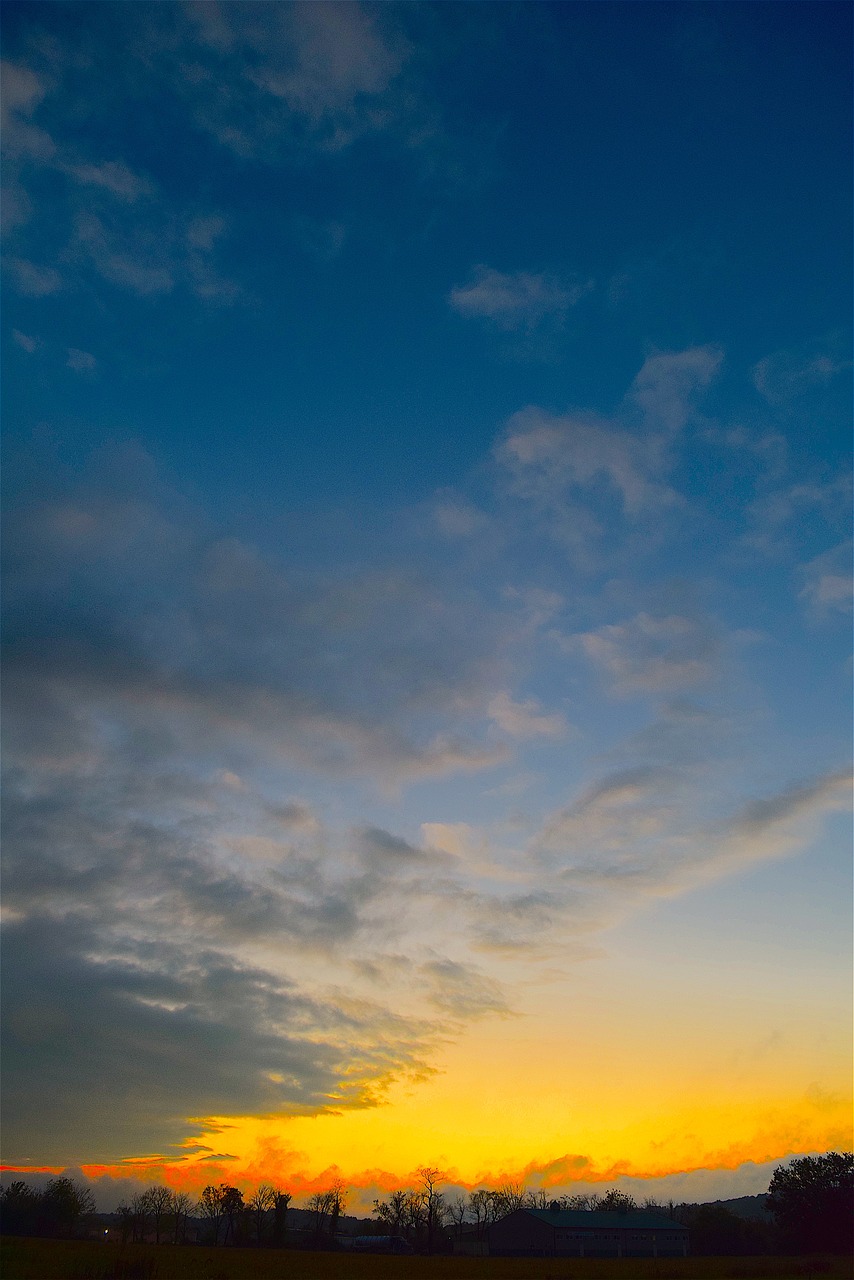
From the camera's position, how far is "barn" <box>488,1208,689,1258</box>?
162 m

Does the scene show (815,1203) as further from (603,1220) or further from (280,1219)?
(280,1219)

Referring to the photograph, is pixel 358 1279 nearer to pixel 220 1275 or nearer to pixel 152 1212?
pixel 220 1275

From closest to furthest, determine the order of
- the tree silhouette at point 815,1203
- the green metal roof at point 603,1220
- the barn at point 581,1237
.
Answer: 1. the tree silhouette at point 815,1203
2. the barn at point 581,1237
3. the green metal roof at point 603,1220

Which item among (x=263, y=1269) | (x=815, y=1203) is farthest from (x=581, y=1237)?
(x=263, y=1269)

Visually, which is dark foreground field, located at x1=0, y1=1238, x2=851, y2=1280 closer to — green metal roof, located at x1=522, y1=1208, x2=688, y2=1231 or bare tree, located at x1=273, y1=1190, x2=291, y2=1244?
green metal roof, located at x1=522, y1=1208, x2=688, y2=1231

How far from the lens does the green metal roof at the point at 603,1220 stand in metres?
171

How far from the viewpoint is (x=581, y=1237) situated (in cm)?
16688

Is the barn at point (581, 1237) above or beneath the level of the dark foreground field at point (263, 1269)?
beneath

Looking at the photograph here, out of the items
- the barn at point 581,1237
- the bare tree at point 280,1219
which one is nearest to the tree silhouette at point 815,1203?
the barn at point 581,1237

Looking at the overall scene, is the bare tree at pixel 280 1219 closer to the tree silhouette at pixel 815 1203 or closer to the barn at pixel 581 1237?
the barn at pixel 581 1237

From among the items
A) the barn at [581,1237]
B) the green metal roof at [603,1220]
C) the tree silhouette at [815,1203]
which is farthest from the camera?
the green metal roof at [603,1220]

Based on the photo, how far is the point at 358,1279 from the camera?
6938 centimetres

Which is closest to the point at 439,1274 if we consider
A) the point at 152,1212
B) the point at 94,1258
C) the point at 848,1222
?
the point at 94,1258

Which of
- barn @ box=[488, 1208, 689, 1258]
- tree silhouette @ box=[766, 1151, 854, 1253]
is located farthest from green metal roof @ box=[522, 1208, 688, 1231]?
tree silhouette @ box=[766, 1151, 854, 1253]
